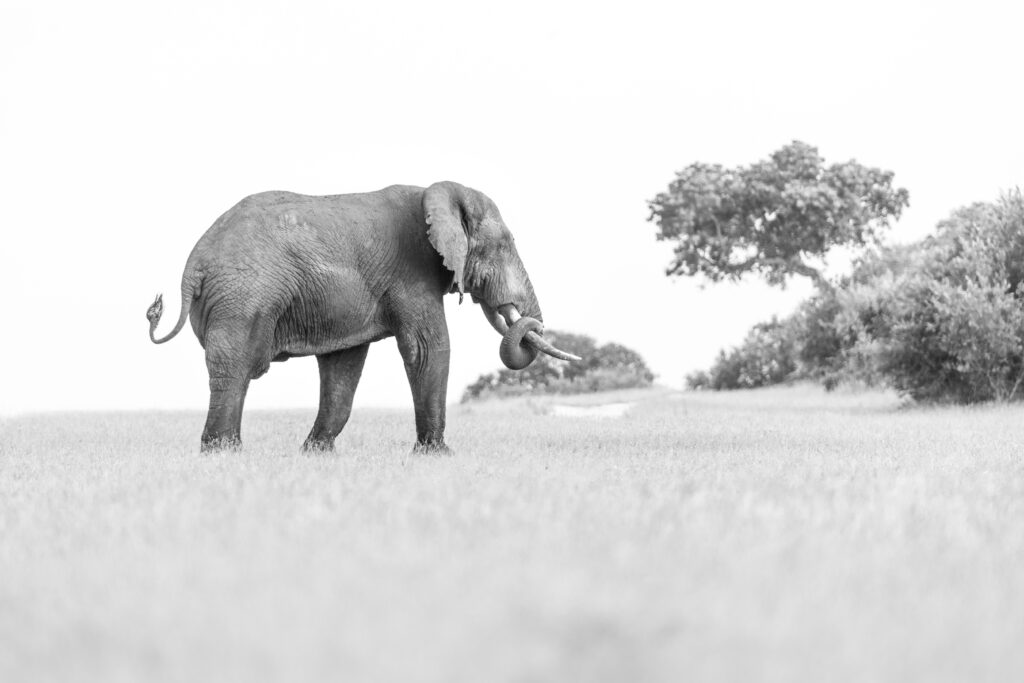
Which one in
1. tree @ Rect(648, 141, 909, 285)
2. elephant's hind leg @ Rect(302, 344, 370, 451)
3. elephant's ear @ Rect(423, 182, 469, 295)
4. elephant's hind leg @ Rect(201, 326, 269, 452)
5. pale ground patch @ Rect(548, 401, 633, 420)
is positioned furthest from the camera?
tree @ Rect(648, 141, 909, 285)

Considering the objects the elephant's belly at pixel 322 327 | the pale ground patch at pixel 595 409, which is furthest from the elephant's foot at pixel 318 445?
the pale ground patch at pixel 595 409

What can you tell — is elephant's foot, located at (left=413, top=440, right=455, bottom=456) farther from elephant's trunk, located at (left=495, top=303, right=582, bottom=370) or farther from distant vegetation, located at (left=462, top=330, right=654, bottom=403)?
distant vegetation, located at (left=462, top=330, right=654, bottom=403)

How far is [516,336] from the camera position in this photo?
1184 cm

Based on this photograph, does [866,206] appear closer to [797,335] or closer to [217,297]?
[797,335]

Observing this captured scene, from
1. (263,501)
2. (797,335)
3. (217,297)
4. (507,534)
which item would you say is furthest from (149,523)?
(797,335)

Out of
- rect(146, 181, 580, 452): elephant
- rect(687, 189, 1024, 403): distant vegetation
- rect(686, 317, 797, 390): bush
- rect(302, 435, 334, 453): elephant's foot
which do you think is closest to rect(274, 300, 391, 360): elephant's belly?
rect(146, 181, 580, 452): elephant

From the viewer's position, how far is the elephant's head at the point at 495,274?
11.7 metres

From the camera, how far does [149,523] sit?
5.72 metres

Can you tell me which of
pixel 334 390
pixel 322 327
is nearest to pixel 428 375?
pixel 322 327

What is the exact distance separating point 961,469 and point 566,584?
7613mm

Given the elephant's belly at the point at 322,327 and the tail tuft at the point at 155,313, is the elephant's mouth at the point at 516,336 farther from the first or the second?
the tail tuft at the point at 155,313

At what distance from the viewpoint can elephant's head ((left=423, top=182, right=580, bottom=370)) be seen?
38.3ft

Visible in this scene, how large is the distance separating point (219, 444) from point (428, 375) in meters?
2.15

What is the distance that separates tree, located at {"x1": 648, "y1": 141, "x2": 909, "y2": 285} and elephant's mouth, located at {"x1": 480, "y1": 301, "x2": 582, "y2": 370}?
91.3 feet
